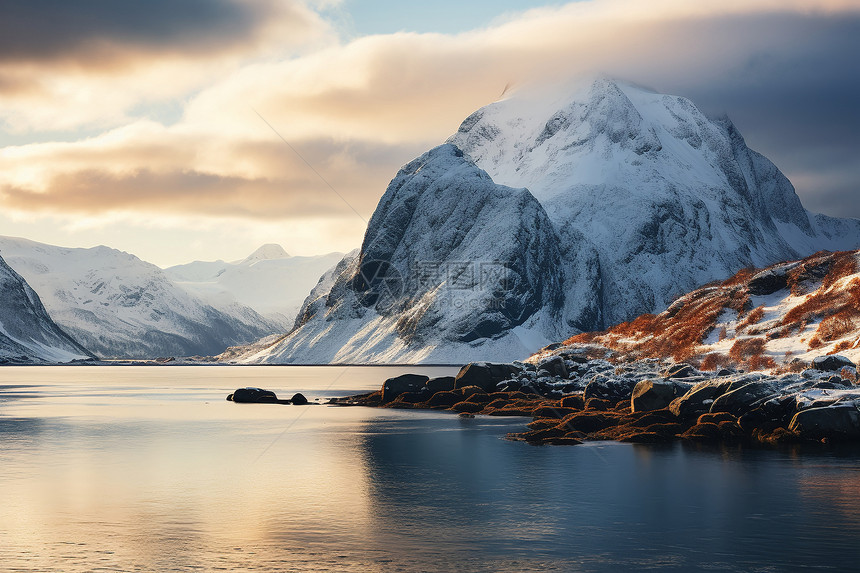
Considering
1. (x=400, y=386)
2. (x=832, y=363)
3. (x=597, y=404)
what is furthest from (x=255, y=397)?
(x=832, y=363)

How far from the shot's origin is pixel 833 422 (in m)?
43.8

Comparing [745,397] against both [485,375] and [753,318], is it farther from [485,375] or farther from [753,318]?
[485,375]

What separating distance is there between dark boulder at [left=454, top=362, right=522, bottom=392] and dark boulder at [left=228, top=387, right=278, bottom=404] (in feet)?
63.8

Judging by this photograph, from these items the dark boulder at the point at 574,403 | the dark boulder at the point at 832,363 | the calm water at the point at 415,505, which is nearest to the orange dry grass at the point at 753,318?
the dark boulder at the point at 832,363

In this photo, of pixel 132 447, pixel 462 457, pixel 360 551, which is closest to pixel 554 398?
pixel 462 457

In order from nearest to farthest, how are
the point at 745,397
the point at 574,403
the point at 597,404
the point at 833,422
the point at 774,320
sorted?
the point at 833,422 → the point at 745,397 → the point at 597,404 → the point at 574,403 → the point at 774,320

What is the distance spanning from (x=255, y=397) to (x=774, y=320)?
50.4 metres

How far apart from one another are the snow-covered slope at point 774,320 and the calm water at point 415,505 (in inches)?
839

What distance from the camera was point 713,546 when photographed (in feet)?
79.6

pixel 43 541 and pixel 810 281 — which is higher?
pixel 810 281

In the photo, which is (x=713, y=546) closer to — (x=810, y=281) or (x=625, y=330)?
(x=810, y=281)

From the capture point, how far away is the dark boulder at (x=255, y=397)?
8656cm

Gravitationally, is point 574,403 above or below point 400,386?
below

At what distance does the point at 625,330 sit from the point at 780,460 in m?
63.0
